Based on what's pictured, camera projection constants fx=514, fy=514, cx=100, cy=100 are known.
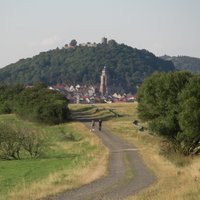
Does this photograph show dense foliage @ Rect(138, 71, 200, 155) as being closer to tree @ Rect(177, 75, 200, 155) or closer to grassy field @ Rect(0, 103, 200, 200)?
tree @ Rect(177, 75, 200, 155)

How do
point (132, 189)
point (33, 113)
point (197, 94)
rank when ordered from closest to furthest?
point (132, 189)
point (197, 94)
point (33, 113)

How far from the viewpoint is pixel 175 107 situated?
35688mm

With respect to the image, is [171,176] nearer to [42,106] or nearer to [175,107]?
[175,107]

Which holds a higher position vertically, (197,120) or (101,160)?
(197,120)

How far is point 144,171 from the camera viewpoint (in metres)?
27.5

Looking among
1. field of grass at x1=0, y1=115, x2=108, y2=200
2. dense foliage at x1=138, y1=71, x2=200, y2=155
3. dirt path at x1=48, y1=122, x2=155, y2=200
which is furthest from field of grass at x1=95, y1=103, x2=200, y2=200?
field of grass at x1=0, y1=115, x2=108, y2=200

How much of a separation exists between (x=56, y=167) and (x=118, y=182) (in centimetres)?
1264

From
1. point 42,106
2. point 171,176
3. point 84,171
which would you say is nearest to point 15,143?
point 84,171

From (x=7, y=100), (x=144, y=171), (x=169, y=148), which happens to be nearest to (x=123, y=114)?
(x=7, y=100)

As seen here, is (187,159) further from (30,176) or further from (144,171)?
(30,176)

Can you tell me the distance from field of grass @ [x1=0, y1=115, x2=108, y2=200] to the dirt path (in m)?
0.66

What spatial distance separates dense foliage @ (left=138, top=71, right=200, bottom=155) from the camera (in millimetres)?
33562

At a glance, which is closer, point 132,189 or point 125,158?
point 132,189

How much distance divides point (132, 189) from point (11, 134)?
26.2m
